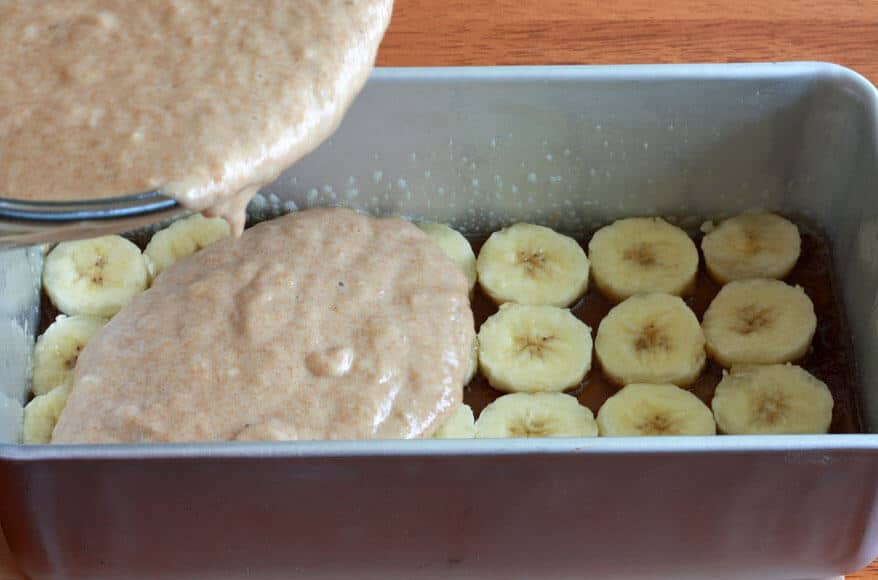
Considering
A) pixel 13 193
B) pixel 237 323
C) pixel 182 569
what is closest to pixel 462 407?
pixel 237 323

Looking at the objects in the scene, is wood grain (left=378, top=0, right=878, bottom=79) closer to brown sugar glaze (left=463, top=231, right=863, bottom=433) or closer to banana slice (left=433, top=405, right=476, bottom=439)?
brown sugar glaze (left=463, top=231, right=863, bottom=433)

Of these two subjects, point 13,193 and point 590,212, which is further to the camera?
point 590,212

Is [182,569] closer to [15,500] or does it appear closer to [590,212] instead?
[15,500]

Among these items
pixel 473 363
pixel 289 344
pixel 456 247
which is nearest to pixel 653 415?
pixel 473 363

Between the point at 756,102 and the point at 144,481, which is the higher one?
the point at 756,102

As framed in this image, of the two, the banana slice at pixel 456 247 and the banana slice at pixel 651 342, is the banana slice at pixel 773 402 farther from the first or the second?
the banana slice at pixel 456 247

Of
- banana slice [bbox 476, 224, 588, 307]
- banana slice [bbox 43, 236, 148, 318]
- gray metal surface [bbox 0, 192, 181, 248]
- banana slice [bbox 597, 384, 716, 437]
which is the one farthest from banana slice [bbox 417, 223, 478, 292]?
gray metal surface [bbox 0, 192, 181, 248]

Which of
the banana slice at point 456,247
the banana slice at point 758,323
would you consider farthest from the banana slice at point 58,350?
the banana slice at point 758,323
